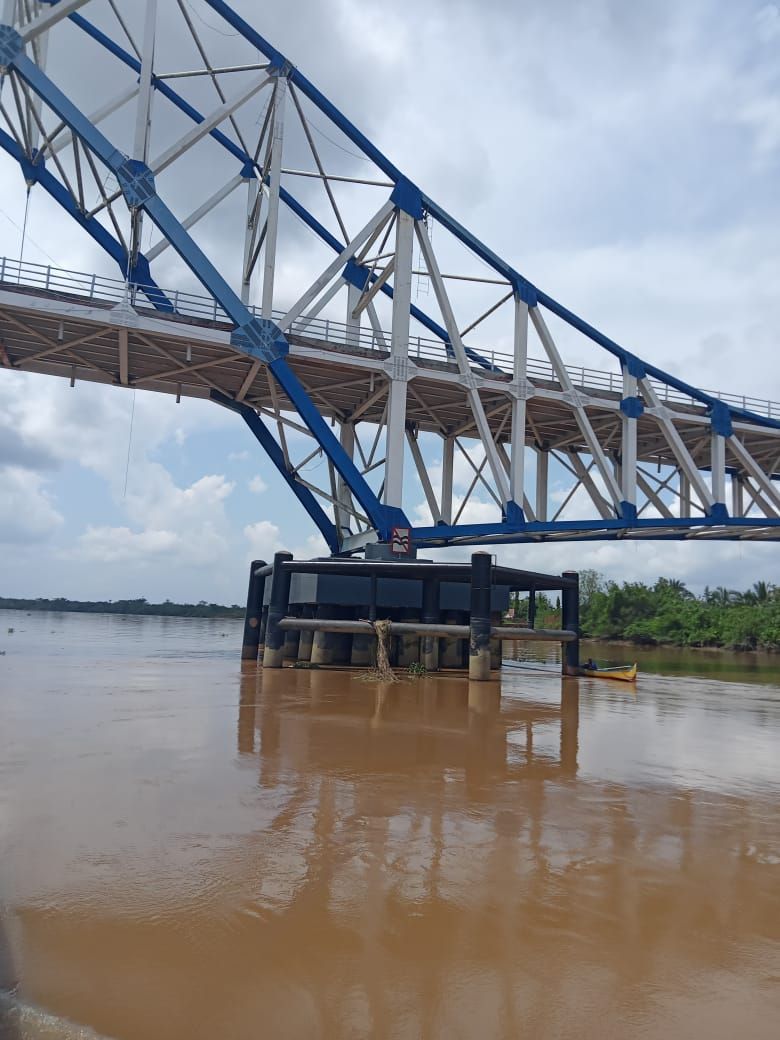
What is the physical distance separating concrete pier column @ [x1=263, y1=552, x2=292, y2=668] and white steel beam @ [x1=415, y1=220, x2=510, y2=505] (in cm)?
895

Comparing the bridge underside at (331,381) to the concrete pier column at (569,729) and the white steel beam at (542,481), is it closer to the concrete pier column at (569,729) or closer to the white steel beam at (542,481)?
the white steel beam at (542,481)

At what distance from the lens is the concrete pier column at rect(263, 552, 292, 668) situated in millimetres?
23109

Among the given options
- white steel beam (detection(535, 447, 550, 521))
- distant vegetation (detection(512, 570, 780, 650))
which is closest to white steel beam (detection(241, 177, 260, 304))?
white steel beam (detection(535, 447, 550, 521))

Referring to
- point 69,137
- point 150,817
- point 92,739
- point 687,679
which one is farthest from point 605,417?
point 150,817

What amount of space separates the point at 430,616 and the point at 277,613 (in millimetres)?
4967

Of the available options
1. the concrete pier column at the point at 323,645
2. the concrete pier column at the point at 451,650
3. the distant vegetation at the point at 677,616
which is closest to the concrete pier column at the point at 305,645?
the concrete pier column at the point at 323,645

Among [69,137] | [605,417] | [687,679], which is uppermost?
[69,137]

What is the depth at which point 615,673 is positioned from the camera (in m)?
26.2

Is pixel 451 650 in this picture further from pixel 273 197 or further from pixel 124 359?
pixel 273 197

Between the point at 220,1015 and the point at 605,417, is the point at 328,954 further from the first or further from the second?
the point at 605,417

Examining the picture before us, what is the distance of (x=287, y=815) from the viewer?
6.61 meters

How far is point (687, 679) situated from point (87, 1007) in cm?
3015

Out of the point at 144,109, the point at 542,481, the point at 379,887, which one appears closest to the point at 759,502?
the point at 542,481

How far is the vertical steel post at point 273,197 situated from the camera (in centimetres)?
2561
